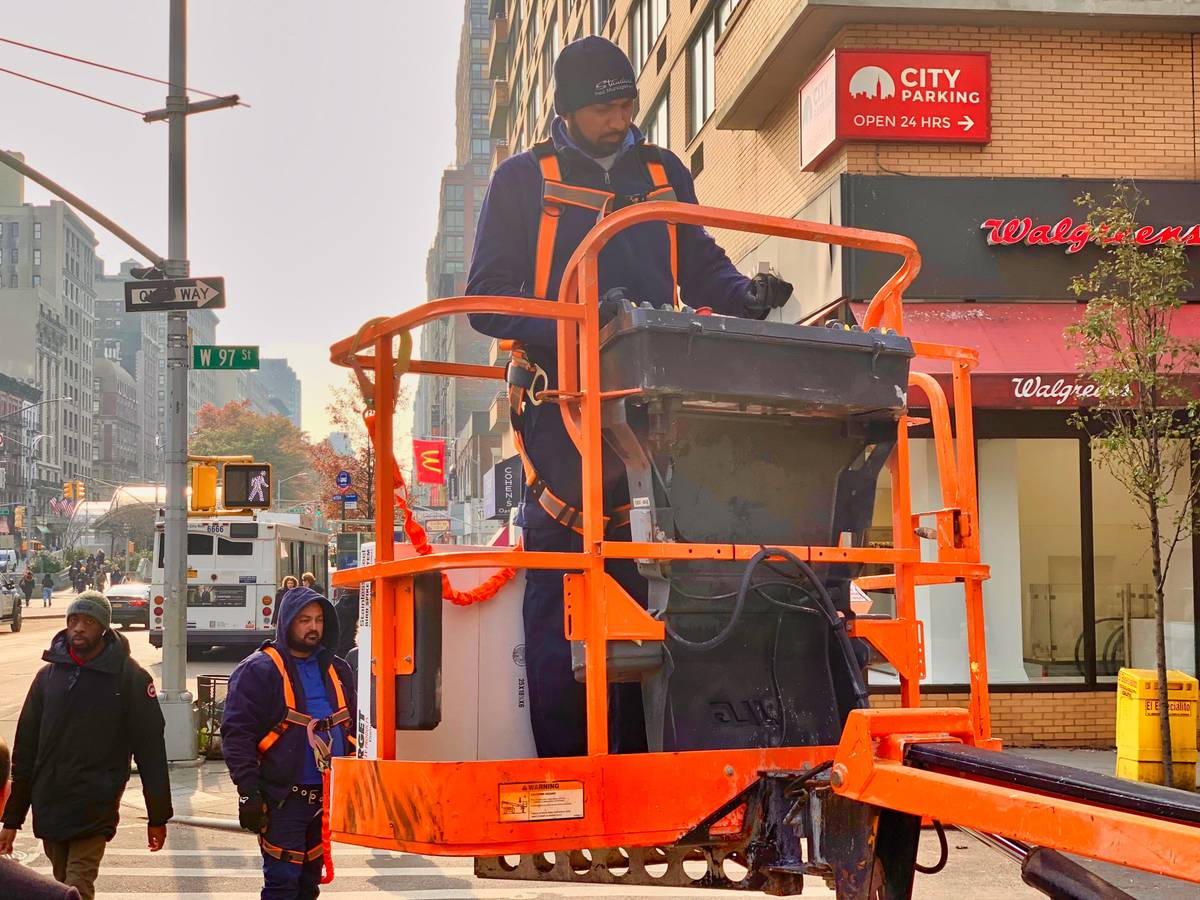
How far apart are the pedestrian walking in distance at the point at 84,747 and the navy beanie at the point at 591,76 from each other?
136 inches

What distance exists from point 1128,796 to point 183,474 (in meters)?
12.4

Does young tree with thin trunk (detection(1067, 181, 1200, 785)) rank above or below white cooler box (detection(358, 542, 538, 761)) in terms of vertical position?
above

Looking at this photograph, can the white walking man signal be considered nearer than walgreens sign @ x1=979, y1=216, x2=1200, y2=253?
No

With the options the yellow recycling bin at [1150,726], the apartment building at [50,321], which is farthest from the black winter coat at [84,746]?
the apartment building at [50,321]

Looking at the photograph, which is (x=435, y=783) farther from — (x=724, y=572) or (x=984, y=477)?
(x=984, y=477)

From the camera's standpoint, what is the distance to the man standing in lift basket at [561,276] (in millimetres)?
4199

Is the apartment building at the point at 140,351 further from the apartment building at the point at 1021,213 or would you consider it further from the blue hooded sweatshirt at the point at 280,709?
the blue hooded sweatshirt at the point at 280,709

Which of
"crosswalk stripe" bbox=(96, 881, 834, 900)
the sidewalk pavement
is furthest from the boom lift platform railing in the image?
the sidewalk pavement

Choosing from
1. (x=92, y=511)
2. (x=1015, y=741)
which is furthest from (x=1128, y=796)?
(x=92, y=511)

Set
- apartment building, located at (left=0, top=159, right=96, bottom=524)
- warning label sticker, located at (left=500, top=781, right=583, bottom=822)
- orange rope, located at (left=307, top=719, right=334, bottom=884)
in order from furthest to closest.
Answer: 1. apartment building, located at (left=0, top=159, right=96, bottom=524)
2. orange rope, located at (left=307, top=719, right=334, bottom=884)
3. warning label sticker, located at (left=500, top=781, right=583, bottom=822)

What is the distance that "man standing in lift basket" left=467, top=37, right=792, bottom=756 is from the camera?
4.20 m

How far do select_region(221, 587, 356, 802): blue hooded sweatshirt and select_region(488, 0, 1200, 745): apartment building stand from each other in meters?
8.55

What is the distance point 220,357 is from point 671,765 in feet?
34.6

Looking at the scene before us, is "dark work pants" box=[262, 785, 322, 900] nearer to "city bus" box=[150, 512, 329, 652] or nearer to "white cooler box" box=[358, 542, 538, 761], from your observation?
"white cooler box" box=[358, 542, 538, 761]
